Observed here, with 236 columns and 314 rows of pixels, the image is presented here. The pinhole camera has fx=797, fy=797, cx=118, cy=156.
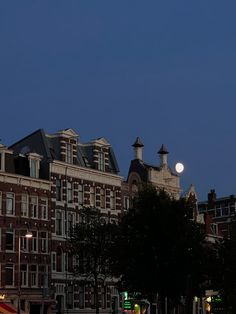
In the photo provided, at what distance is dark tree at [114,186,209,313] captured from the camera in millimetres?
67312

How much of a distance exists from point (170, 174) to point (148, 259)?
1726 inches

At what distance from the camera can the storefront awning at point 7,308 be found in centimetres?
7775

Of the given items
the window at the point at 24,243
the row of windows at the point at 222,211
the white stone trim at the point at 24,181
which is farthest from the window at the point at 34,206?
the row of windows at the point at 222,211

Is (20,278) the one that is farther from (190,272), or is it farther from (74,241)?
(190,272)

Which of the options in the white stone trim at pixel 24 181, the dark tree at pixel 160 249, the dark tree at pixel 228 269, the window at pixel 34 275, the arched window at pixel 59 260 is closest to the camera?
the dark tree at pixel 228 269

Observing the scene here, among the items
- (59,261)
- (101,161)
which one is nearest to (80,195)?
(101,161)

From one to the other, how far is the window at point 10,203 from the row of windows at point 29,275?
5415 millimetres

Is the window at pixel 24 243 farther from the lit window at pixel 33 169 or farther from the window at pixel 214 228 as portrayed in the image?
the window at pixel 214 228

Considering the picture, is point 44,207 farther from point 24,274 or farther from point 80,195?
point 24,274

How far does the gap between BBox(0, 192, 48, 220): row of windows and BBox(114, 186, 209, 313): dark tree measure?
16.3 m

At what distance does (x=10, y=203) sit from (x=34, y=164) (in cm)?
610

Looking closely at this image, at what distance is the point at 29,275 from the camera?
83562mm

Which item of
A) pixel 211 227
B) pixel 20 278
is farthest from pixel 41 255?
pixel 211 227

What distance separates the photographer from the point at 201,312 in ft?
397
